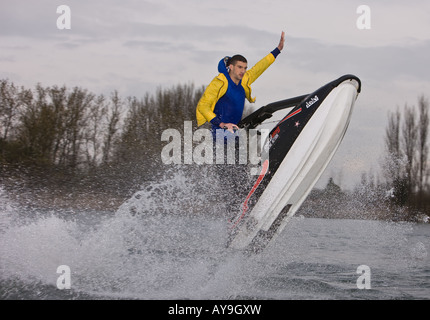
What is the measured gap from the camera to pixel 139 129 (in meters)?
27.4

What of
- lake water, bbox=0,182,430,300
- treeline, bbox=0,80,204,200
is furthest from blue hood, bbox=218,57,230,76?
treeline, bbox=0,80,204,200

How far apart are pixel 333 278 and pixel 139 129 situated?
22.6 meters

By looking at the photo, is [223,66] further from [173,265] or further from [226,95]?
[173,265]

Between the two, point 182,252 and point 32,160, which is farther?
point 32,160

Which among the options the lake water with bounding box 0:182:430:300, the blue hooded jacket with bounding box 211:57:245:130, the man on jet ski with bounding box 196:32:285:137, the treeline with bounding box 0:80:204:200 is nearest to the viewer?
the lake water with bounding box 0:182:430:300

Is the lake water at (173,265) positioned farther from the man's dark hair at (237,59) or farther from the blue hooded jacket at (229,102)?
the man's dark hair at (237,59)

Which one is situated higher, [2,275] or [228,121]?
[228,121]

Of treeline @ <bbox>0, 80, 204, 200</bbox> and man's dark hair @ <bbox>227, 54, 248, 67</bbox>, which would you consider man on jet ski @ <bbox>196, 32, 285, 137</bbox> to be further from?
treeline @ <bbox>0, 80, 204, 200</bbox>

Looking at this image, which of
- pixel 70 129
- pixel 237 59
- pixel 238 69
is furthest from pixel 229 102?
pixel 70 129

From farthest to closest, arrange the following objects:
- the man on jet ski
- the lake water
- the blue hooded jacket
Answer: the blue hooded jacket
the man on jet ski
the lake water

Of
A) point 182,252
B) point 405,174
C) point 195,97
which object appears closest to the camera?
point 182,252

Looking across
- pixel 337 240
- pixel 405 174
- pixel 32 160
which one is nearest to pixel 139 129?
pixel 32 160

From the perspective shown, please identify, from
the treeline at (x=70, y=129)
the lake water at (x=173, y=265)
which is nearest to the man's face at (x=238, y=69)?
the lake water at (x=173, y=265)
